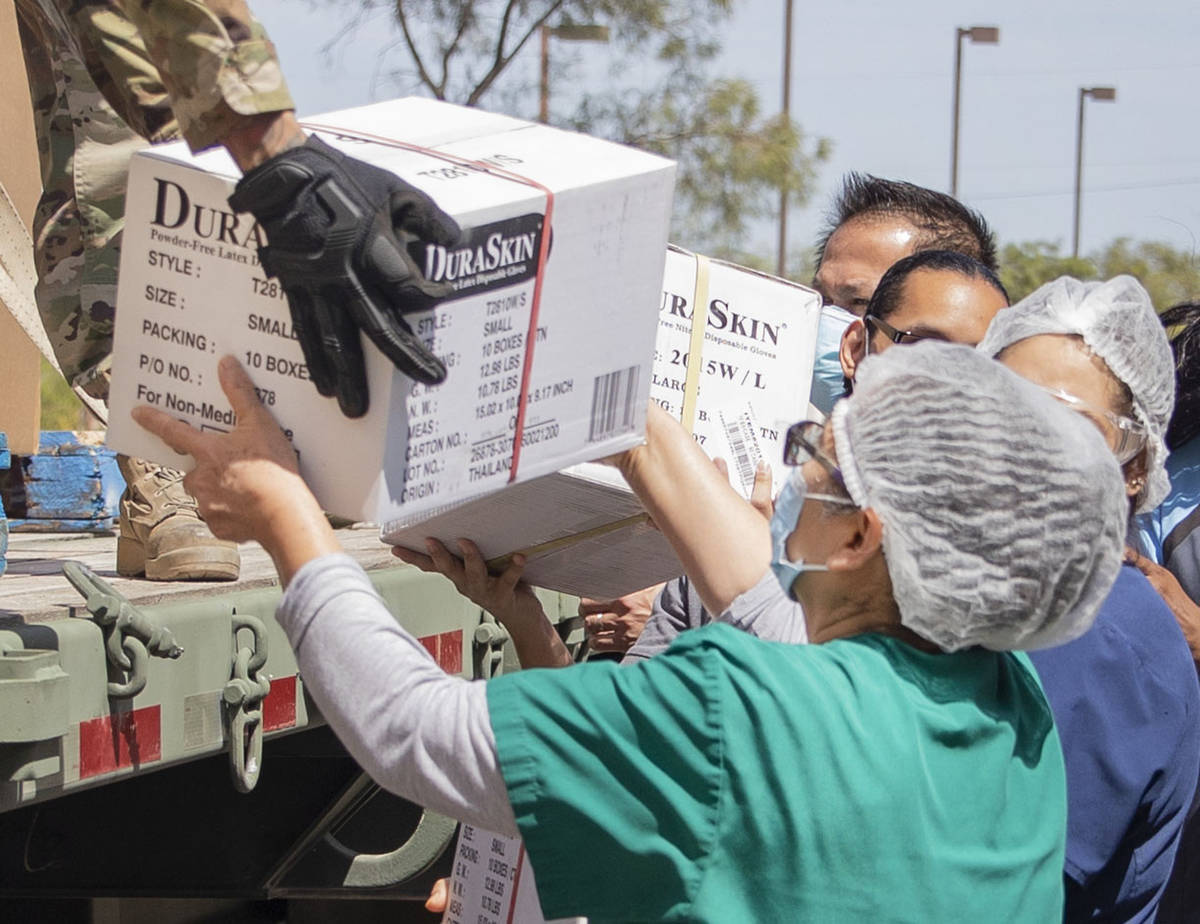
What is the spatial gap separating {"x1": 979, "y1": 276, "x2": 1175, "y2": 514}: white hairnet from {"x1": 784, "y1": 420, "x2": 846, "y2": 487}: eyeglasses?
0.63m

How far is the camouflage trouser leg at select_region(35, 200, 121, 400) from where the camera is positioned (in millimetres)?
3242

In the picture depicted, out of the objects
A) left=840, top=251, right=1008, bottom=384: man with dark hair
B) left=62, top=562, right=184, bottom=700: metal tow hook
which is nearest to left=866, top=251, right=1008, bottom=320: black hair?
left=840, top=251, right=1008, bottom=384: man with dark hair

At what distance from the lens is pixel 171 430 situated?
73.4 inches

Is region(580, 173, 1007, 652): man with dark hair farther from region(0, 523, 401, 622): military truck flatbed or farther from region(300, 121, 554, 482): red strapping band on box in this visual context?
region(300, 121, 554, 482): red strapping band on box

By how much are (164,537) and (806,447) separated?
1.63 m

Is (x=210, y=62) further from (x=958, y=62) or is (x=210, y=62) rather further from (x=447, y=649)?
(x=958, y=62)

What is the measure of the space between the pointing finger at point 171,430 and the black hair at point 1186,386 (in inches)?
80.6

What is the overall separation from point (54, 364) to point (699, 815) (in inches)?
90.5

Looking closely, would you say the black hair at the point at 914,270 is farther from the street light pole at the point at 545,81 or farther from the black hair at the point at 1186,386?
the street light pole at the point at 545,81

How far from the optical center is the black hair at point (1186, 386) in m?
3.43

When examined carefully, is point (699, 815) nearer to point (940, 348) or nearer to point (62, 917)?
point (940, 348)

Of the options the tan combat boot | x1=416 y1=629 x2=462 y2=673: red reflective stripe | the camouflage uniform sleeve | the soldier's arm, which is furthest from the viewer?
x1=416 y1=629 x2=462 y2=673: red reflective stripe

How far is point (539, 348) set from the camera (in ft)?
6.50

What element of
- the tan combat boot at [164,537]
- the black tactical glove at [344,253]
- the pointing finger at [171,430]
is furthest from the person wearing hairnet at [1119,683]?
the tan combat boot at [164,537]
